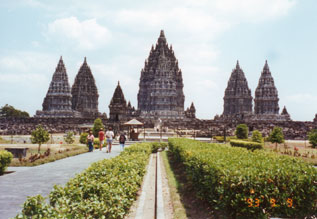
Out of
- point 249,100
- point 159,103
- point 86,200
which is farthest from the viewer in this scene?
point 249,100

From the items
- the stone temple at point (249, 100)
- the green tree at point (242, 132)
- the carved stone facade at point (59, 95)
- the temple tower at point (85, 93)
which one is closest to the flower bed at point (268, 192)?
the green tree at point (242, 132)

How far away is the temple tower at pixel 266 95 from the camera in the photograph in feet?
278

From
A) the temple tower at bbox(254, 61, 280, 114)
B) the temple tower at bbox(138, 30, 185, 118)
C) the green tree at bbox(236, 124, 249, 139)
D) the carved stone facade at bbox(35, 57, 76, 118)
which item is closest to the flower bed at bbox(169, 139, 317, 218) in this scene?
the green tree at bbox(236, 124, 249, 139)

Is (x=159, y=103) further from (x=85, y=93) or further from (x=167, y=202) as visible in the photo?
(x=167, y=202)

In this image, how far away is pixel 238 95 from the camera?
9775cm

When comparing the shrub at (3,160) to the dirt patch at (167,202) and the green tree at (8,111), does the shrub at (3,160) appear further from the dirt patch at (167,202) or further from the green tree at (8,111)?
Result: the green tree at (8,111)

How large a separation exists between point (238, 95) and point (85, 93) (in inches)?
1833

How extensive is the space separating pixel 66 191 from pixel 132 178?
3.66 m

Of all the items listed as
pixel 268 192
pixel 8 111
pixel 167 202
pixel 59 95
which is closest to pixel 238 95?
pixel 59 95

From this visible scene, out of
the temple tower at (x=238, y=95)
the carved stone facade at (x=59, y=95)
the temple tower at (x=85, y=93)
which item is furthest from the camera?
the temple tower at (x=238, y=95)

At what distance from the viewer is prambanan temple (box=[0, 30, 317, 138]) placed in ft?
215

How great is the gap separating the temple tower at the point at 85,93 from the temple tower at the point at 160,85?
14469 mm

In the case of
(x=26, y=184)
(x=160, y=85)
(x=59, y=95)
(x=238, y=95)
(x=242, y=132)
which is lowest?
(x=26, y=184)

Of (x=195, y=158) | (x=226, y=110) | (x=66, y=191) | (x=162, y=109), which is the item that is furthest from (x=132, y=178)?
(x=226, y=110)
